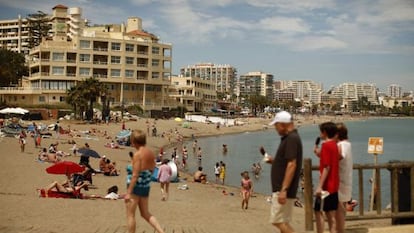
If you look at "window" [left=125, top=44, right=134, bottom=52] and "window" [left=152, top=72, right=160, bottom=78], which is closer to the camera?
"window" [left=125, top=44, right=134, bottom=52]

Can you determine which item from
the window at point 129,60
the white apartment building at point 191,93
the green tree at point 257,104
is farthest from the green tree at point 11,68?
the green tree at point 257,104

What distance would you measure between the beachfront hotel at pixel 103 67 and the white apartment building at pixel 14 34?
154 ft

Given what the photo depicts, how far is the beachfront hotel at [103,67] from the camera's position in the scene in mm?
70438

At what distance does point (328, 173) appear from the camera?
20.7 ft

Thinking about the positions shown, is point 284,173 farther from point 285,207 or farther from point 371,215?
point 371,215

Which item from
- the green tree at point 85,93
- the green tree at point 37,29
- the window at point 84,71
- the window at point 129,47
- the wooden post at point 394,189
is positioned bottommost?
the wooden post at point 394,189

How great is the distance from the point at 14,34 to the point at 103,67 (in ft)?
203

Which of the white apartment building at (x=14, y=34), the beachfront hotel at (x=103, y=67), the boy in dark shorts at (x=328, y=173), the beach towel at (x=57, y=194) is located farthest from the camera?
the white apartment building at (x=14, y=34)

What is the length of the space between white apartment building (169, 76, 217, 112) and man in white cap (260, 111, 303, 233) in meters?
90.3

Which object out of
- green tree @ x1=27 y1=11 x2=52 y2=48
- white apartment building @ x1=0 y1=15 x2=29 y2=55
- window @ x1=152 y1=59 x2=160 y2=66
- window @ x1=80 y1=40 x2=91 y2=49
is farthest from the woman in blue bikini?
white apartment building @ x1=0 y1=15 x2=29 y2=55

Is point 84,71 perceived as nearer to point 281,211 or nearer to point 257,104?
point 281,211

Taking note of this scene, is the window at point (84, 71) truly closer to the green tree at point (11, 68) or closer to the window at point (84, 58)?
the window at point (84, 58)

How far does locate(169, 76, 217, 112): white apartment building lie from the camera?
102 metres

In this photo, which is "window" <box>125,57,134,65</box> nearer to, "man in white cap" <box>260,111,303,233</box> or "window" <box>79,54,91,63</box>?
"window" <box>79,54,91,63</box>
